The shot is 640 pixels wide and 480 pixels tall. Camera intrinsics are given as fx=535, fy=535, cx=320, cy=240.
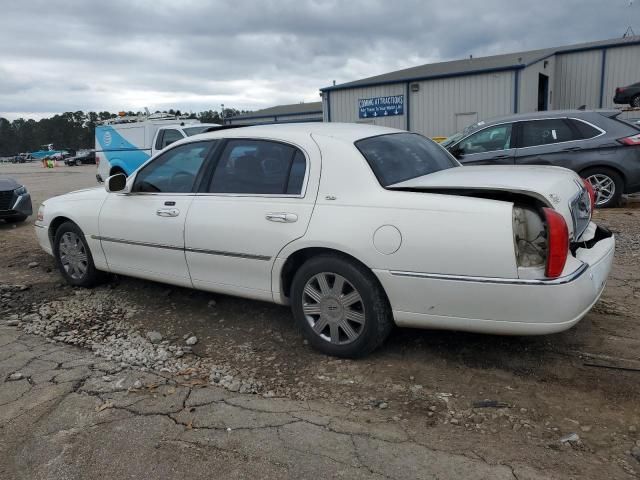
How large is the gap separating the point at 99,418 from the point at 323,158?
217 centimetres

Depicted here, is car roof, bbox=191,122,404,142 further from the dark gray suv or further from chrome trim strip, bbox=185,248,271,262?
the dark gray suv

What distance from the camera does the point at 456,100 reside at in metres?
18.5

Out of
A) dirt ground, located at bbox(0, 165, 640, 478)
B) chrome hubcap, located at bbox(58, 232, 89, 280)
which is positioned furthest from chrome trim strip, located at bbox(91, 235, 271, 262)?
dirt ground, located at bbox(0, 165, 640, 478)

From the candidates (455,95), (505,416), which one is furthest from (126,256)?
(455,95)

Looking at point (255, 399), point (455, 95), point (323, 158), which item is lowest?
point (255, 399)

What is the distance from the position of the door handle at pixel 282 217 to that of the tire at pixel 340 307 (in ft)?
1.02

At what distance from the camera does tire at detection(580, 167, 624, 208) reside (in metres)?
8.23

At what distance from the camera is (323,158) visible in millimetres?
3736

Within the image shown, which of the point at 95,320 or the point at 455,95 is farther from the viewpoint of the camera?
the point at 455,95

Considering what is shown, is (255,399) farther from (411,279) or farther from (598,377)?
(598,377)

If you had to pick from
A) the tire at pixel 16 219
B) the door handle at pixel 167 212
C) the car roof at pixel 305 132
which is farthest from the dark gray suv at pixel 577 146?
the tire at pixel 16 219

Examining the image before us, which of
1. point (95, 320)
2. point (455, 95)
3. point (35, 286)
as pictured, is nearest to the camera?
point (95, 320)

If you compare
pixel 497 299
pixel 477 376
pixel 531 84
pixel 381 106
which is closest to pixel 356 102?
pixel 381 106

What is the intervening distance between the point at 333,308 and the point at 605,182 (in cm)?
657
